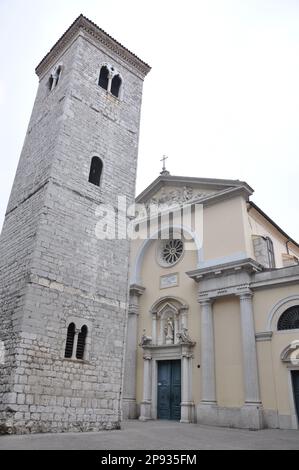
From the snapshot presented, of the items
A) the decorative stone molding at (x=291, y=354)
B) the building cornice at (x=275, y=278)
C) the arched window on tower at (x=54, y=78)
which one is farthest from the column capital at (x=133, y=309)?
the arched window on tower at (x=54, y=78)

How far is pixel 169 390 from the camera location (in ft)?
52.2

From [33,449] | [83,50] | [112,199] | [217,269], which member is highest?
[83,50]

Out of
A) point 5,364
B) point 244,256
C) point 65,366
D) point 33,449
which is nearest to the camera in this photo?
point 33,449

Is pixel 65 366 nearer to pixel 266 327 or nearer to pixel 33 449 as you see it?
pixel 33 449

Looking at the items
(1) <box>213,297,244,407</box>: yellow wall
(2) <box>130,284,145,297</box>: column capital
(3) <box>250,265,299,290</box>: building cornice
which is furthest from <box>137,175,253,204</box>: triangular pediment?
(1) <box>213,297,244,407</box>: yellow wall

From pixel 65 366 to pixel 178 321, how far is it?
7.65 meters

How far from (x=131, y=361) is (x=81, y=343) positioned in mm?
7019

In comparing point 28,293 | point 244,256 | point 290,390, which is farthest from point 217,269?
point 28,293

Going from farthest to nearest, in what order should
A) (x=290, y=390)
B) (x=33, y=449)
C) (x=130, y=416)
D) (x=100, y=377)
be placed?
(x=130, y=416), (x=290, y=390), (x=100, y=377), (x=33, y=449)

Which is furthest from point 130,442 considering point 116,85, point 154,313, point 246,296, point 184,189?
point 116,85

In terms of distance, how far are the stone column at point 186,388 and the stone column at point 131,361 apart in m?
2.67

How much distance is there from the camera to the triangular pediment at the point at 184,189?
1675 cm

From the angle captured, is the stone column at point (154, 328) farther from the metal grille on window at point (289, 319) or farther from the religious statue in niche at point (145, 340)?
the metal grille on window at point (289, 319)

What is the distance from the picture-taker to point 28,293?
9.68 metres
